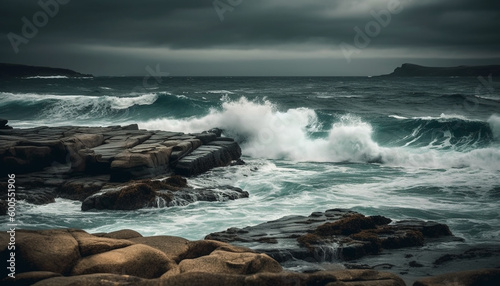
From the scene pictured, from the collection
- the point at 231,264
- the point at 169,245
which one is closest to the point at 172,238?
the point at 169,245

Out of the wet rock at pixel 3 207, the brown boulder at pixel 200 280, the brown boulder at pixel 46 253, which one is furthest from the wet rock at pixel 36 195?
the brown boulder at pixel 200 280

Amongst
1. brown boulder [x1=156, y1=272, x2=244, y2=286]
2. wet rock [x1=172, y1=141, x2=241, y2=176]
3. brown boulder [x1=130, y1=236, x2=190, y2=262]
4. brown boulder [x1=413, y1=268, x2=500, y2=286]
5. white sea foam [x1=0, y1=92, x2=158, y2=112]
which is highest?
white sea foam [x1=0, y1=92, x2=158, y2=112]

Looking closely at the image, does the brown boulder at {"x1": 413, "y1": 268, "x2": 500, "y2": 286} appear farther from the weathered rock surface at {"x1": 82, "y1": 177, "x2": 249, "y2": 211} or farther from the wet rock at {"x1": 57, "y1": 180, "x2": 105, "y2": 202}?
the wet rock at {"x1": 57, "y1": 180, "x2": 105, "y2": 202}

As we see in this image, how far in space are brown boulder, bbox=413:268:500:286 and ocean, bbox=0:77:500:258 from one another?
498cm

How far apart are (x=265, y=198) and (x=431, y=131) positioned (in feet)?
51.1

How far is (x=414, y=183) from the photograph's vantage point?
596 inches

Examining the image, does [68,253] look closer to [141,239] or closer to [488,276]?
[141,239]

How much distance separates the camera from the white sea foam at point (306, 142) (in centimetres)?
1950

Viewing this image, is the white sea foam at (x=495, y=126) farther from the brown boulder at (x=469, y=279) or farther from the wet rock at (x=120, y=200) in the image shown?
Result: the brown boulder at (x=469, y=279)

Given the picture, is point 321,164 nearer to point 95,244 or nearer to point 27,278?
point 95,244

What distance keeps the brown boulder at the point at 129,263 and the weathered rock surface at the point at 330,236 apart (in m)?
2.43

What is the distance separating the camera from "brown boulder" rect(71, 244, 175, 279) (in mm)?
5027

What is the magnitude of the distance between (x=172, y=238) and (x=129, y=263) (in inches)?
51.5

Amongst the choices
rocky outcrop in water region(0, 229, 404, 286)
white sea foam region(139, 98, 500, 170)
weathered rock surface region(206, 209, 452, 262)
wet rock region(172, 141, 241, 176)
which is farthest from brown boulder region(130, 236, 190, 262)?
white sea foam region(139, 98, 500, 170)
